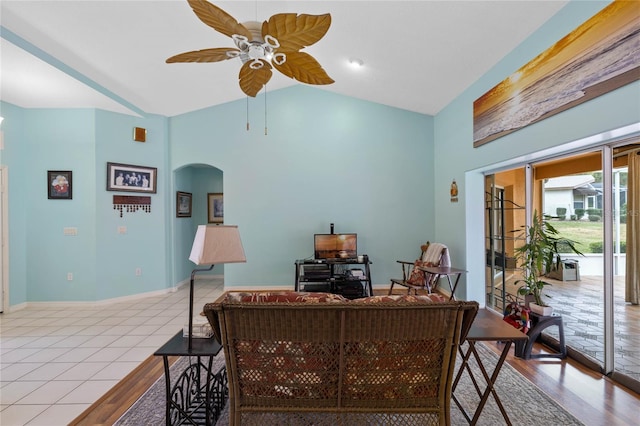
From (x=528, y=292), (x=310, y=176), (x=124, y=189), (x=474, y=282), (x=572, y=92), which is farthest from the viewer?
(x=310, y=176)

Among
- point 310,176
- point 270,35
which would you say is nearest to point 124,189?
point 310,176

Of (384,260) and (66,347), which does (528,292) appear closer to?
(384,260)

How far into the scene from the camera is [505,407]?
2074 millimetres

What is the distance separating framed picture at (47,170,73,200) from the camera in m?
4.34

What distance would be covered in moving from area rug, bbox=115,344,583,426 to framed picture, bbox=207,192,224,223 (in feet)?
13.5

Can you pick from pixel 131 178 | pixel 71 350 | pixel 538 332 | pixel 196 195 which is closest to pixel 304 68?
pixel 538 332

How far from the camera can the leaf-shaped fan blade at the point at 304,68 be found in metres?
2.21

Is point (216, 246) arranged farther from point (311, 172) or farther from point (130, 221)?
point (130, 221)

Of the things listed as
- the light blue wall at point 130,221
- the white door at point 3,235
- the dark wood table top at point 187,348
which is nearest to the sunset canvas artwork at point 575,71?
the dark wood table top at point 187,348

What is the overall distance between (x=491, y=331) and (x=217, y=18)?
2.54 metres

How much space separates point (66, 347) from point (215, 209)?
140 inches

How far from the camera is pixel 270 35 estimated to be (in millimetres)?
1953

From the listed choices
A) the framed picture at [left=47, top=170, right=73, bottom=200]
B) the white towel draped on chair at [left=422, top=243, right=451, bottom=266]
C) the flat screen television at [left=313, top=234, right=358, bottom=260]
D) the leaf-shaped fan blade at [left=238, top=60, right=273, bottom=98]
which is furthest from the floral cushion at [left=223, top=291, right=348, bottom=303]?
the framed picture at [left=47, top=170, right=73, bottom=200]

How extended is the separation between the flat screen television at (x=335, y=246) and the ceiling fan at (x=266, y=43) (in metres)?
2.79
